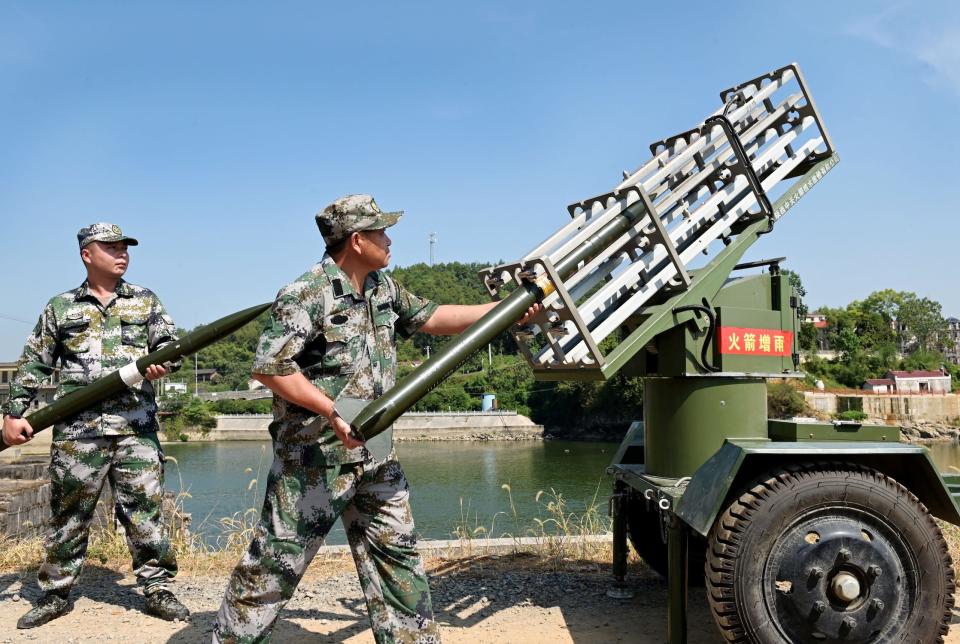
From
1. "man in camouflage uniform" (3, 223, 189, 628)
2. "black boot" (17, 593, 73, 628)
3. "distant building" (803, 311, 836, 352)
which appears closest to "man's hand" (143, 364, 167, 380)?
"man in camouflage uniform" (3, 223, 189, 628)

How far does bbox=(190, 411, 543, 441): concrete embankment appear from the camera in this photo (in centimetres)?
5622

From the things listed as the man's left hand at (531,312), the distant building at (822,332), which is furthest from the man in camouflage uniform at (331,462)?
the distant building at (822,332)

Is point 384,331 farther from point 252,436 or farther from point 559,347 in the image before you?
point 252,436

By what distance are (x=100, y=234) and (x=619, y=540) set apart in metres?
3.69

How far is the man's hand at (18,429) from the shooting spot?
444 centimetres

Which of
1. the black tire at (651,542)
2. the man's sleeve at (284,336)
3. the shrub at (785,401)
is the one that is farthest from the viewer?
the shrub at (785,401)

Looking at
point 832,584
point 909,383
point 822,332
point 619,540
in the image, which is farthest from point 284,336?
point 822,332

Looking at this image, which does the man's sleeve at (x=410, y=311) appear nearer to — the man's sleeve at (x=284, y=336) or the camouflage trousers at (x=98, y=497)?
the man's sleeve at (x=284, y=336)

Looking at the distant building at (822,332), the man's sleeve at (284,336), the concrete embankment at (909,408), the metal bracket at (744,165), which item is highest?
the distant building at (822,332)

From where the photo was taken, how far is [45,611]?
451cm

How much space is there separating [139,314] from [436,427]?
52342 millimetres

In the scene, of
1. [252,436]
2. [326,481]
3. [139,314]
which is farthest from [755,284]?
[252,436]

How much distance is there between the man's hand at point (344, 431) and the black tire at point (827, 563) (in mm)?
1747

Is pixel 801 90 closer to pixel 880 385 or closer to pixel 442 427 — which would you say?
pixel 442 427
